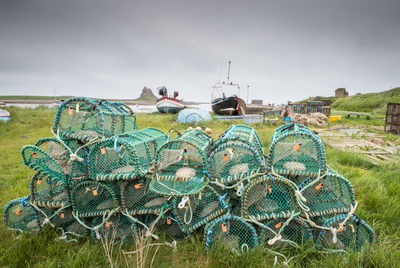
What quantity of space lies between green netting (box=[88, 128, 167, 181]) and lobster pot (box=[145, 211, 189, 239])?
0.62 m

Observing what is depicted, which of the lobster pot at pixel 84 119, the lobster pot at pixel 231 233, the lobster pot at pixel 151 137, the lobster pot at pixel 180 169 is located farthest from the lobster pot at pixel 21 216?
the lobster pot at pixel 231 233

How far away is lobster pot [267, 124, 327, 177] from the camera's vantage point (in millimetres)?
2236

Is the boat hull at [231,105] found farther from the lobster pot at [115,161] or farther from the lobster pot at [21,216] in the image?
the lobster pot at [21,216]

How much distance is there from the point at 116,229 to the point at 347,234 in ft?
8.56

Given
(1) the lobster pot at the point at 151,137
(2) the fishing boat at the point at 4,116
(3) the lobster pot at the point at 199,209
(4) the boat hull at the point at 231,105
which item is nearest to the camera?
(3) the lobster pot at the point at 199,209

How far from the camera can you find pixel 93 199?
103 inches

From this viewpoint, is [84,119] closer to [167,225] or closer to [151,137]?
[151,137]

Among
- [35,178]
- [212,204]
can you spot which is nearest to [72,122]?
[35,178]

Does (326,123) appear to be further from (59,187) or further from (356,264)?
(59,187)

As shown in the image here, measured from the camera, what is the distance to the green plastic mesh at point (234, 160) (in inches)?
89.1

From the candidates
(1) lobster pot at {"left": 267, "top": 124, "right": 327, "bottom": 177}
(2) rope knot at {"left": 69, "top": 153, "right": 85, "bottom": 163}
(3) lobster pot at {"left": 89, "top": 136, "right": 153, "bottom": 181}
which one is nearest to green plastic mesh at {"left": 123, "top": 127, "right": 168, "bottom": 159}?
(3) lobster pot at {"left": 89, "top": 136, "right": 153, "bottom": 181}

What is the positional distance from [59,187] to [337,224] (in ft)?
11.1

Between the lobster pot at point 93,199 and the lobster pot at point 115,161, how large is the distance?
0.47 feet

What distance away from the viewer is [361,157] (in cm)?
489
